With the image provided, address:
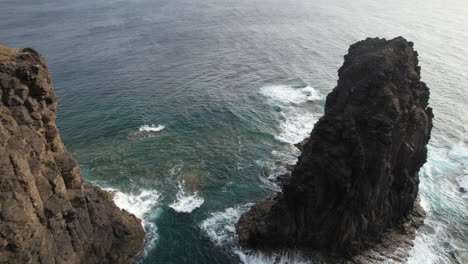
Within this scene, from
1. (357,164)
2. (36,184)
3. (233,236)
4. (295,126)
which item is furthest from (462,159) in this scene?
(36,184)

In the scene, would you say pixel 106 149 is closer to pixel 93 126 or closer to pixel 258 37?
pixel 93 126

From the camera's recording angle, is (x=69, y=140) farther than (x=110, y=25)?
No

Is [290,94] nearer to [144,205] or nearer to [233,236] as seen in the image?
[233,236]

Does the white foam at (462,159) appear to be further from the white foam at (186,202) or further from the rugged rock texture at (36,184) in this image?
the rugged rock texture at (36,184)

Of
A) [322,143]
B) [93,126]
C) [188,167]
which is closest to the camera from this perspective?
[322,143]

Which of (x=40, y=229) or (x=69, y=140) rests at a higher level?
(x=40, y=229)

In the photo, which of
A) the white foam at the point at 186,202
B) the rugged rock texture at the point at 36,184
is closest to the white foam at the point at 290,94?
the white foam at the point at 186,202

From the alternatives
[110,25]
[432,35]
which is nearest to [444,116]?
[432,35]
